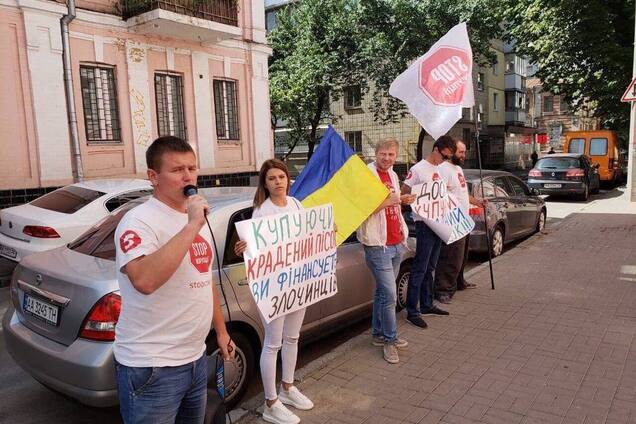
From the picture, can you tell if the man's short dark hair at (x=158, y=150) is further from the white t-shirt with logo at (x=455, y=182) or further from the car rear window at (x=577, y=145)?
the car rear window at (x=577, y=145)

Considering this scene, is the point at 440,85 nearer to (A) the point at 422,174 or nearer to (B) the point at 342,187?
(A) the point at 422,174

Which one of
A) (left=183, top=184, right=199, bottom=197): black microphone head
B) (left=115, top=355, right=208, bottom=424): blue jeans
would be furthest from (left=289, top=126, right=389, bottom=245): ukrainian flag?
(left=115, top=355, right=208, bottom=424): blue jeans

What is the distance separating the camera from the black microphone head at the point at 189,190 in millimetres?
2074

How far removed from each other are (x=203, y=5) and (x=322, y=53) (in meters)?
10.3

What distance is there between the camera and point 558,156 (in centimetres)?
1786

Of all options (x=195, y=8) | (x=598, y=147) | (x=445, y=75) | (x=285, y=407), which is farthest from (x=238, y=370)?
(x=598, y=147)

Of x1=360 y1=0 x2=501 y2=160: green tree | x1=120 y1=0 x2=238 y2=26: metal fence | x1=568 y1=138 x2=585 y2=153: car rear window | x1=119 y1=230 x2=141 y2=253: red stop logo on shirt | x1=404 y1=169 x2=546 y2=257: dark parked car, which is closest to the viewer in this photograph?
x1=119 y1=230 x2=141 y2=253: red stop logo on shirt

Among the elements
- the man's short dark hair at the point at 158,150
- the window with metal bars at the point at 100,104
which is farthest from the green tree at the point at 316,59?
the man's short dark hair at the point at 158,150

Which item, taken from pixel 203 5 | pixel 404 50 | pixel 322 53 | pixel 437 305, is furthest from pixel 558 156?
pixel 437 305

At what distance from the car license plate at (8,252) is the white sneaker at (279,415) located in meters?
5.12

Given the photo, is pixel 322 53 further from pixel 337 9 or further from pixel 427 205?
pixel 427 205

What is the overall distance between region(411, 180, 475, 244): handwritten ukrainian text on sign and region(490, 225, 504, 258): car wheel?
331 centimetres

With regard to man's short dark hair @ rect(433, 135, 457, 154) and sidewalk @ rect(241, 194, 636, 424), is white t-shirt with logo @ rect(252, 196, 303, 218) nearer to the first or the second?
sidewalk @ rect(241, 194, 636, 424)

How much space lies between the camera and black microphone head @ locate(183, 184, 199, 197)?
6.81ft
